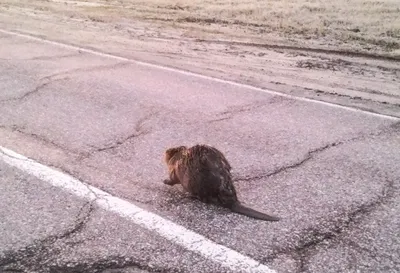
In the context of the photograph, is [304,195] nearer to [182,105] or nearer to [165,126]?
[165,126]

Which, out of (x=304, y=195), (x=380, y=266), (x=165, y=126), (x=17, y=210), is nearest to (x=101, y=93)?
(x=165, y=126)

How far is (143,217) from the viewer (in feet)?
11.1

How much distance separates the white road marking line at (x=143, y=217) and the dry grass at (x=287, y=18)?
6865mm

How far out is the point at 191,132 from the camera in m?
5.07

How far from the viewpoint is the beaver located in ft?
11.1

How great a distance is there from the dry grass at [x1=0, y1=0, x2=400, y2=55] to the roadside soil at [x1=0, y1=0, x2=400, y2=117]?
48cm

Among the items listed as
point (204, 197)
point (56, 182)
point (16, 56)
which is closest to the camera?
point (204, 197)

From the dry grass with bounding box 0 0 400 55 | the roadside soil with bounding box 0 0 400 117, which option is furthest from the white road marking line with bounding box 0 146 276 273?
the dry grass with bounding box 0 0 400 55

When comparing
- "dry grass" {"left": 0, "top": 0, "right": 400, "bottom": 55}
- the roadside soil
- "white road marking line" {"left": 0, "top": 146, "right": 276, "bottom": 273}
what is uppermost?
"dry grass" {"left": 0, "top": 0, "right": 400, "bottom": 55}

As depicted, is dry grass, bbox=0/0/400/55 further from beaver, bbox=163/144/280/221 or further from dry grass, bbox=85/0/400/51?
beaver, bbox=163/144/280/221

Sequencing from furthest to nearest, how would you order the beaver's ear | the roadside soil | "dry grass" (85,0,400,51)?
"dry grass" (85,0,400,51), the roadside soil, the beaver's ear

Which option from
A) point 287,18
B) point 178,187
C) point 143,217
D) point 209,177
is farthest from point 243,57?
point 143,217

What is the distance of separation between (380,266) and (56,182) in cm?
258

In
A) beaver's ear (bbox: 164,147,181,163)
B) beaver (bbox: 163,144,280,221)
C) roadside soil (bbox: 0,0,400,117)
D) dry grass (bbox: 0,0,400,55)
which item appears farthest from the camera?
dry grass (bbox: 0,0,400,55)
